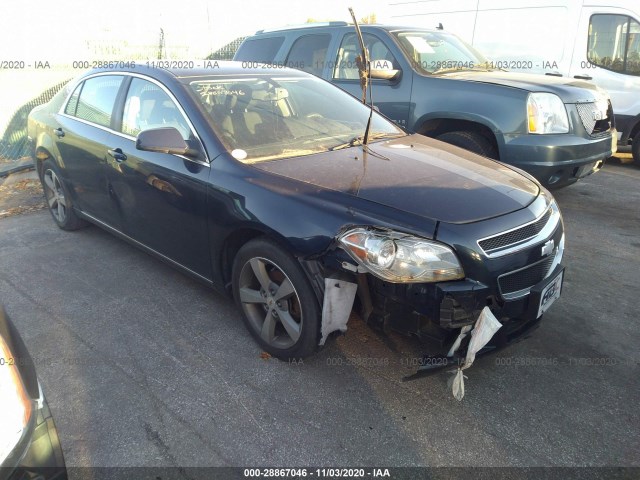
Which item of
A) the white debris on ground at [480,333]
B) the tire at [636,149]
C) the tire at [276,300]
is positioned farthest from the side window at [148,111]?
the tire at [636,149]

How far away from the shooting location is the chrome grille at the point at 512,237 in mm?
2307

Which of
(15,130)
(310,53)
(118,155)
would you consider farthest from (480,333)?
(15,130)

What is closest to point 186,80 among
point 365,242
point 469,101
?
point 365,242

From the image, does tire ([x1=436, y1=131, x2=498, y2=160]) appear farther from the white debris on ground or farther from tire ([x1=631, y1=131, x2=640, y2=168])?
tire ([x1=631, y1=131, x2=640, y2=168])

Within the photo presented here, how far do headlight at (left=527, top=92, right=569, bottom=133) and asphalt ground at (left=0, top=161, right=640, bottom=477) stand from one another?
5.14 feet

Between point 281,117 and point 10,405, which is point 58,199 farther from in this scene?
point 10,405

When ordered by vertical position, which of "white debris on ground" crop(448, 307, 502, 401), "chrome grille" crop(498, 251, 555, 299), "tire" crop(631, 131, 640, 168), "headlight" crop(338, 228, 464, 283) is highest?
"headlight" crop(338, 228, 464, 283)

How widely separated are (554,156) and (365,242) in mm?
3236

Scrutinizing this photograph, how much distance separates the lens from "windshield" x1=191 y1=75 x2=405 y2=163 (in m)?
3.09

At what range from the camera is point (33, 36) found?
912cm

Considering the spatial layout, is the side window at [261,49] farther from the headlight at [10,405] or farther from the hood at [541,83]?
the headlight at [10,405]

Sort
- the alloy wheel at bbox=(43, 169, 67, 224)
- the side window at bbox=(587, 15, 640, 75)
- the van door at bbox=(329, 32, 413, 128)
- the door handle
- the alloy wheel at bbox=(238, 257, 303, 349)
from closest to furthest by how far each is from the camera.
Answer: the alloy wheel at bbox=(238, 257, 303, 349)
the door handle
the alloy wheel at bbox=(43, 169, 67, 224)
the van door at bbox=(329, 32, 413, 128)
the side window at bbox=(587, 15, 640, 75)

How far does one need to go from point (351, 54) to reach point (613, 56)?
13.9 feet

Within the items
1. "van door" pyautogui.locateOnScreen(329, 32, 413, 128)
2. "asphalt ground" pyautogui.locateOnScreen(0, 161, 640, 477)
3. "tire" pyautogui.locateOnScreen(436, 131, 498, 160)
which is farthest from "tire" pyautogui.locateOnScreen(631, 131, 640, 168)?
"asphalt ground" pyautogui.locateOnScreen(0, 161, 640, 477)
